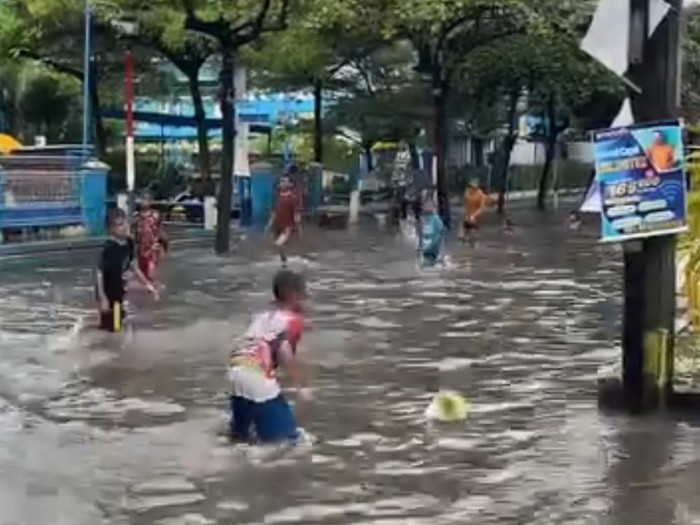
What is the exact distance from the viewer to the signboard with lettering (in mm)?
10953

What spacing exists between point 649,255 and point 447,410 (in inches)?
70.0

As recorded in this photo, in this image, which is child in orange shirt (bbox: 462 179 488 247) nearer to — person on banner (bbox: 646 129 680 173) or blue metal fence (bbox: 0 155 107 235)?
blue metal fence (bbox: 0 155 107 235)

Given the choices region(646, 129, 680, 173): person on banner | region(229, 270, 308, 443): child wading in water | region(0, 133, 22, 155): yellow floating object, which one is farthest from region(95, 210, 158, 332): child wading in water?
region(0, 133, 22, 155): yellow floating object

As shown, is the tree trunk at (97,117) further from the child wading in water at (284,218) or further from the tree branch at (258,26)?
the tree branch at (258,26)

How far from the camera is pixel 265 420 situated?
1047cm

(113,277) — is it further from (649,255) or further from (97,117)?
(97,117)

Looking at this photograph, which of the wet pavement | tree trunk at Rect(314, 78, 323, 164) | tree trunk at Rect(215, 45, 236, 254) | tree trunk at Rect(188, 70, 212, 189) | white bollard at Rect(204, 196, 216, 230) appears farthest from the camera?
tree trunk at Rect(314, 78, 323, 164)

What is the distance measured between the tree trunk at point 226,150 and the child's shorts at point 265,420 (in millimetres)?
20020

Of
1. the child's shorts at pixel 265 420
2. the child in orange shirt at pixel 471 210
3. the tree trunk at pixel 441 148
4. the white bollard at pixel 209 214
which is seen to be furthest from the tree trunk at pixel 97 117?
the child's shorts at pixel 265 420

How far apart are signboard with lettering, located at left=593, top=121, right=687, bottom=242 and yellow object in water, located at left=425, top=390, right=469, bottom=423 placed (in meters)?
1.60

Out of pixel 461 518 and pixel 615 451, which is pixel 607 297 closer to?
pixel 615 451

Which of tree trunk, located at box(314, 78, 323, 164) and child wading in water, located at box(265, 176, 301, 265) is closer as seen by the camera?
child wading in water, located at box(265, 176, 301, 265)

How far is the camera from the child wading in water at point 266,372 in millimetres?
10352

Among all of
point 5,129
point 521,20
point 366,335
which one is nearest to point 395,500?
point 366,335
